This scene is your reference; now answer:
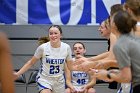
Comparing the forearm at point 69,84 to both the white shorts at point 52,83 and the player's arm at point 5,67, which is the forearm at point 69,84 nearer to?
the white shorts at point 52,83

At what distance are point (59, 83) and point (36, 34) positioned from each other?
228cm

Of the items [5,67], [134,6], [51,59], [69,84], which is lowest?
[69,84]

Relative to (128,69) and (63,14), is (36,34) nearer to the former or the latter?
(63,14)

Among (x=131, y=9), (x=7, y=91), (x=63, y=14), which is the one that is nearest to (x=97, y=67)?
(x=131, y=9)

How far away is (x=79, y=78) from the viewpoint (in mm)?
6855

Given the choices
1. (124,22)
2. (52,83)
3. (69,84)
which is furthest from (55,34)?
(124,22)

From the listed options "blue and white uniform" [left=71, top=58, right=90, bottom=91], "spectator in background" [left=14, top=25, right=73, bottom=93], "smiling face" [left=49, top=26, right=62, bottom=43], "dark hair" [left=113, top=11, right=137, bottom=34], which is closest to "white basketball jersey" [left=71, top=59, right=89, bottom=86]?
"blue and white uniform" [left=71, top=58, right=90, bottom=91]

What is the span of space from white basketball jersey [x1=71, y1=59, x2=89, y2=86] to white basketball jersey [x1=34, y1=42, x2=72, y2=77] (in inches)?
24.6

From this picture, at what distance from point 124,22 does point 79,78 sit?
3672 mm

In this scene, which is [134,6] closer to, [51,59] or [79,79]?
[51,59]

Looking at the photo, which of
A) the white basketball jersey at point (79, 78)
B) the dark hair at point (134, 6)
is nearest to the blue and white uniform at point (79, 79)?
the white basketball jersey at point (79, 78)

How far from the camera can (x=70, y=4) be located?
7906mm

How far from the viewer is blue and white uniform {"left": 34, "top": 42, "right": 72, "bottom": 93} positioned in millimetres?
6180

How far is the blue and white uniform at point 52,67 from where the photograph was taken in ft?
20.3
